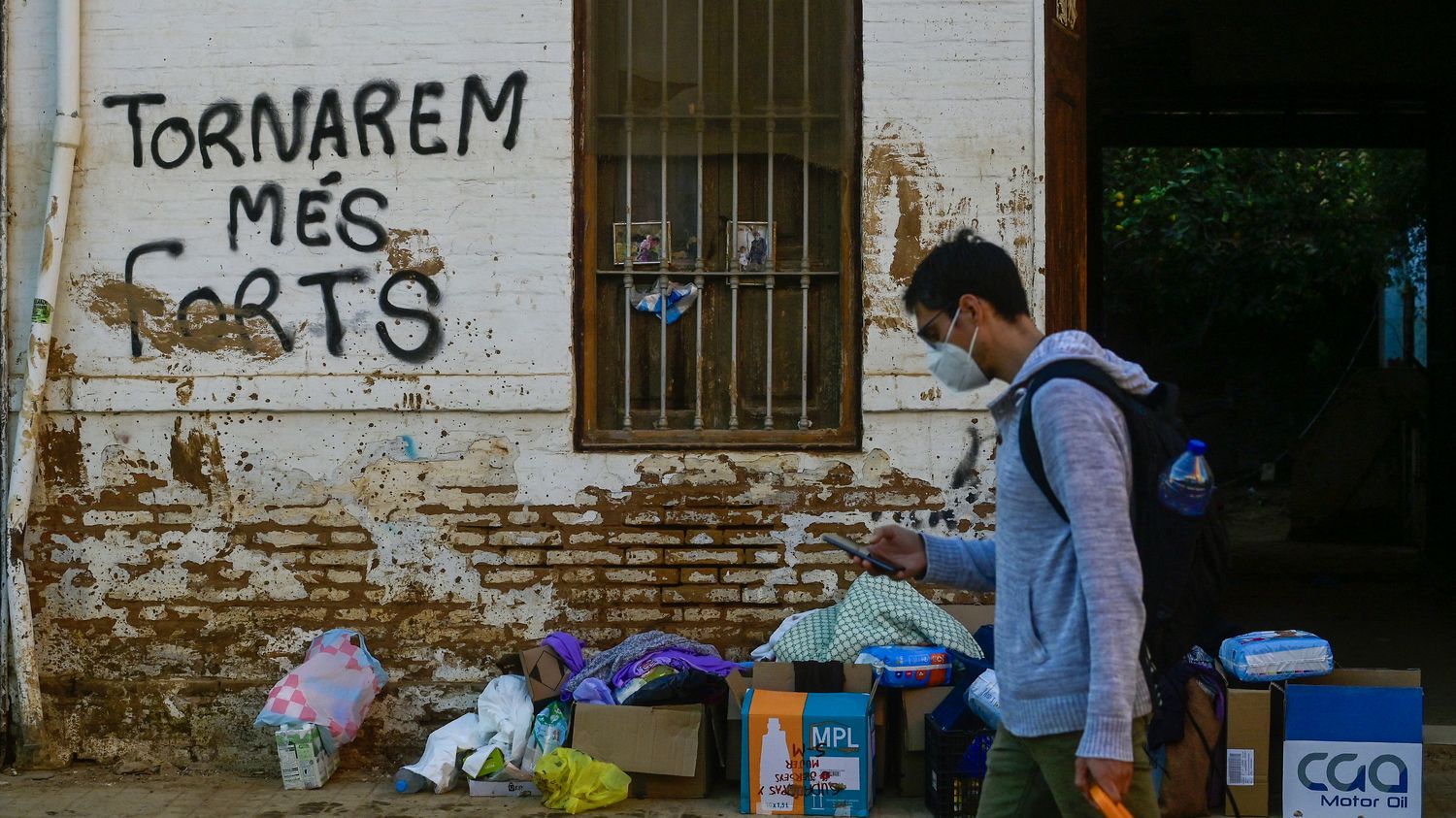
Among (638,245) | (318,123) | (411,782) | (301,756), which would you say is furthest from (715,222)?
(301,756)

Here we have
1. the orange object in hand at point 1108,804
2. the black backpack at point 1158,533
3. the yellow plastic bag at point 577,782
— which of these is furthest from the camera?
the yellow plastic bag at point 577,782

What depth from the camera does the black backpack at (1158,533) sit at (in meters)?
2.54

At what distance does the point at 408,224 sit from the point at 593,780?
228cm

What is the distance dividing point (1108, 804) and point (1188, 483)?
58 centimetres

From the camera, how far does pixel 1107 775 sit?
A: 94.7 inches

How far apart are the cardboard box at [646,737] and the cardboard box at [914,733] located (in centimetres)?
72

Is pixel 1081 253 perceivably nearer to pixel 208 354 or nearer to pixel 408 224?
pixel 408 224

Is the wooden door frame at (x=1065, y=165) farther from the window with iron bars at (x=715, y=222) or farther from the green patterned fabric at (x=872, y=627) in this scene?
the green patterned fabric at (x=872, y=627)

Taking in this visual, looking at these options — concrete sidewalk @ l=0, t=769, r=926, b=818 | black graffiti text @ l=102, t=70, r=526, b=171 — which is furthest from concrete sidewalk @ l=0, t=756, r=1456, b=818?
black graffiti text @ l=102, t=70, r=526, b=171

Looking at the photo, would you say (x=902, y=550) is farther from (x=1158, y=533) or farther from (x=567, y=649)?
(x=567, y=649)

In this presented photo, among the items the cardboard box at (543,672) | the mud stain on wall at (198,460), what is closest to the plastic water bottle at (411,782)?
the cardboard box at (543,672)

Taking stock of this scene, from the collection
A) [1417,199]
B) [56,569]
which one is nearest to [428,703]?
[56,569]

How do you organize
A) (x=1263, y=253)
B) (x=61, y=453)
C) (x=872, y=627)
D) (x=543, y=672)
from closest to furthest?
Answer: (x=872, y=627)
(x=543, y=672)
(x=61, y=453)
(x=1263, y=253)

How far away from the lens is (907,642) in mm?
5117
